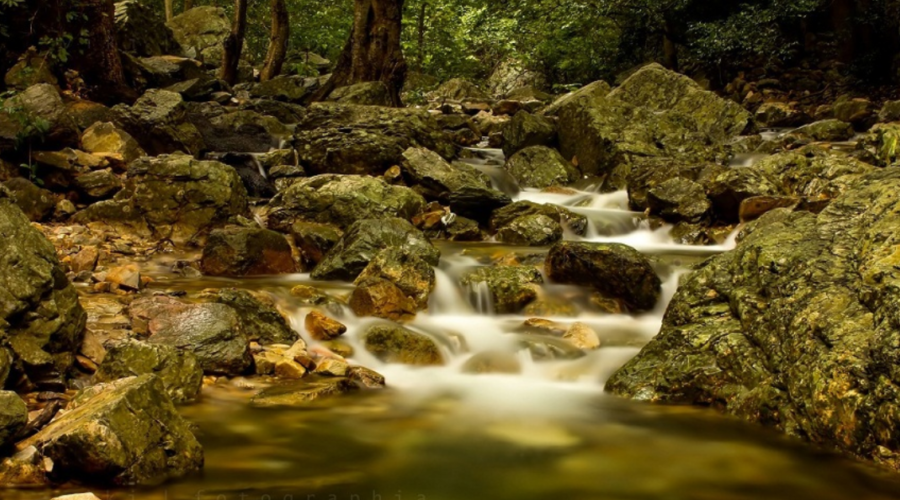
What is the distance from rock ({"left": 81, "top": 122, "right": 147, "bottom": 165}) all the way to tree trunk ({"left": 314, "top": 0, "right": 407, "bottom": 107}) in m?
5.44

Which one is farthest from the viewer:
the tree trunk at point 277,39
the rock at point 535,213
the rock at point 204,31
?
the rock at point 204,31

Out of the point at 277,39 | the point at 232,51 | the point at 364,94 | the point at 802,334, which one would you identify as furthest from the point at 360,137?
the point at 232,51

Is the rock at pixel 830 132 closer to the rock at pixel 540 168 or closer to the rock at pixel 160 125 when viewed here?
the rock at pixel 540 168

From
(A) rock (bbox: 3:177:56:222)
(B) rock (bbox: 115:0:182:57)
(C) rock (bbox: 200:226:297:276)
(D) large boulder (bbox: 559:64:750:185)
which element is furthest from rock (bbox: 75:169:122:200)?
(B) rock (bbox: 115:0:182:57)

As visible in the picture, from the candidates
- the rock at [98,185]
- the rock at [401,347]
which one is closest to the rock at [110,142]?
the rock at [98,185]

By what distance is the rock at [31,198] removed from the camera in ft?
26.0

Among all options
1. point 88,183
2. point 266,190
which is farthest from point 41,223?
point 266,190

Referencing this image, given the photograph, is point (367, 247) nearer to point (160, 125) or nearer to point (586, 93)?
point (160, 125)

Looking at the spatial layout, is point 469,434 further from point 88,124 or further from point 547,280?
point 88,124

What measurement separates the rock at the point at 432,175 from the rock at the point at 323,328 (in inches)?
183

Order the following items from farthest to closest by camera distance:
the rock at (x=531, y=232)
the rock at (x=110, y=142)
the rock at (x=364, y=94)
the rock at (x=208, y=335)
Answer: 1. the rock at (x=364, y=94)
2. the rock at (x=110, y=142)
3. the rock at (x=531, y=232)
4. the rock at (x=208, y=335)

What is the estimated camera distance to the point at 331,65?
26125 millimetres

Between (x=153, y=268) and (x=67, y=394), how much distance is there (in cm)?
353

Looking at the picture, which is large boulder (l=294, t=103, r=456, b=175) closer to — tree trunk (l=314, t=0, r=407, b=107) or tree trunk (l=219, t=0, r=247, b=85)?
tree trunk (l=314, t=0, r=407, b=107)
